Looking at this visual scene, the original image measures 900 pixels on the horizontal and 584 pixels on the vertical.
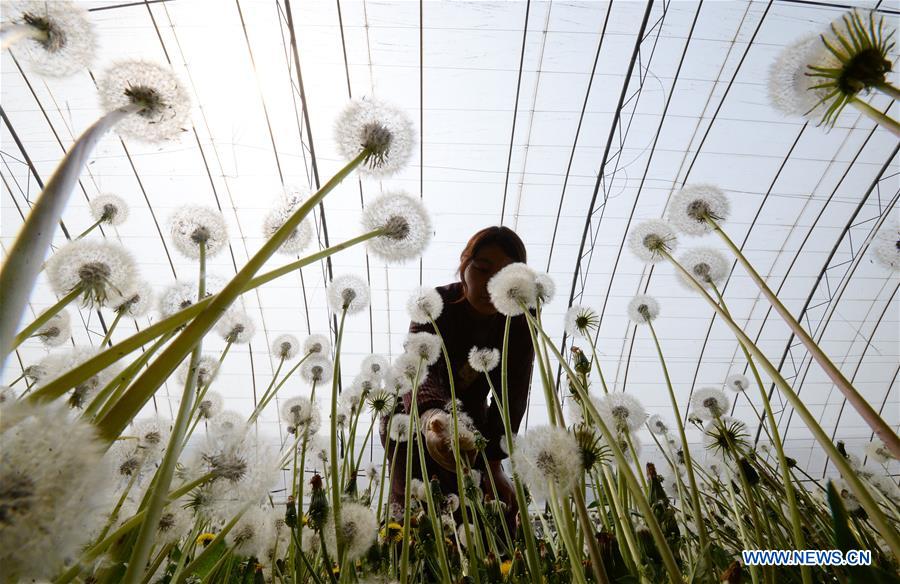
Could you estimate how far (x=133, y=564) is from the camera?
789 millimetres

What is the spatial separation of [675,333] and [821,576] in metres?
17.5

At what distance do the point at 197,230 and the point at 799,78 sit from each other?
210cm

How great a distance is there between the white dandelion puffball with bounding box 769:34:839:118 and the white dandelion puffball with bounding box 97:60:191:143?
166 cm

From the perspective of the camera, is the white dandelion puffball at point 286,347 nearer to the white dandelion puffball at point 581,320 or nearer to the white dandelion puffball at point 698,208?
the white dandelion puffball at point 581,320

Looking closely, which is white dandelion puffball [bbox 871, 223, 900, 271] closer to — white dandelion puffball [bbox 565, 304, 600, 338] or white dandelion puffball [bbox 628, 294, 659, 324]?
white dandelion puffball [bbox 628, 294, 659, 324]

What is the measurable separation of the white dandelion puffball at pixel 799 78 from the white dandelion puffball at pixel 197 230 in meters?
1.96

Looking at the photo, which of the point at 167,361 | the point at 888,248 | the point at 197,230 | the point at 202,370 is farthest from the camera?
the point at 888,248

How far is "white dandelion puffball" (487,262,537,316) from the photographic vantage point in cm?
204

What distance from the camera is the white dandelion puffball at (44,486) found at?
51 centimetres

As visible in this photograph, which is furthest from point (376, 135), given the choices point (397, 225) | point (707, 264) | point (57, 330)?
point (57, 330)

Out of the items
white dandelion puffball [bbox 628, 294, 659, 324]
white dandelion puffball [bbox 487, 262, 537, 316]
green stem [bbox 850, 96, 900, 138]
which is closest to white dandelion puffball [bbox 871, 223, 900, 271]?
white dandelion puffball [bbox 628, 294, 659, 324]

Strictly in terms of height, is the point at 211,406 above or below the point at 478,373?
below

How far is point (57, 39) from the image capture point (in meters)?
1.26

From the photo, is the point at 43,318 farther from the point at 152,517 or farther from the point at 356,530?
the point at 356,530
